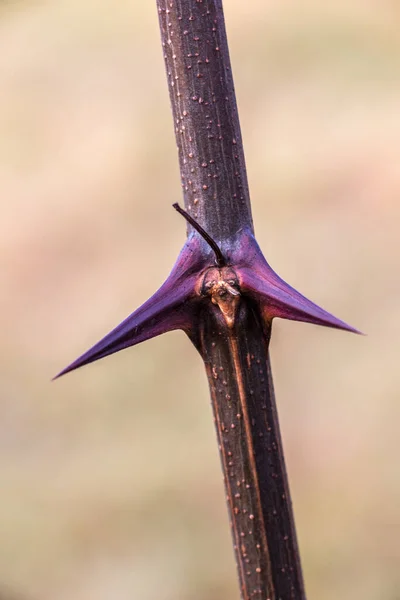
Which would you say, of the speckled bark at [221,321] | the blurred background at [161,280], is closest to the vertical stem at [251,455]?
the speckled bark at [221,321]

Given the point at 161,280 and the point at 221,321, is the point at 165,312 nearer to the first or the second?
the point at 221,321

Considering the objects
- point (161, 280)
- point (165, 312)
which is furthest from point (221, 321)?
point (161, 280)

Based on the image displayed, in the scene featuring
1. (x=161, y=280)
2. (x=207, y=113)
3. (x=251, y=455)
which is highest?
(x=161, y=280)

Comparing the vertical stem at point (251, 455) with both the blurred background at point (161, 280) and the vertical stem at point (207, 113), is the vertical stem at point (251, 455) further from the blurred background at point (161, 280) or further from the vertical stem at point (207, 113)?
the blurred background at point (161, 280)

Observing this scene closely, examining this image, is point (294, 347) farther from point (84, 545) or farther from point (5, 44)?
point (5, 44)

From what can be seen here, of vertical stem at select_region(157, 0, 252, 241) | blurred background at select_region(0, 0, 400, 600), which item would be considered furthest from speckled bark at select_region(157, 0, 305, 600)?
blurred background at select_region(0, 0, 400, 600)

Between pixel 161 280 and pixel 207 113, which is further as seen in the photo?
pixel 161 280

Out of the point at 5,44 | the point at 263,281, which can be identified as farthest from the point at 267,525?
the point at 5,44

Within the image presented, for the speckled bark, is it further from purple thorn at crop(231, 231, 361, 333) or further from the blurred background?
the blurred background
